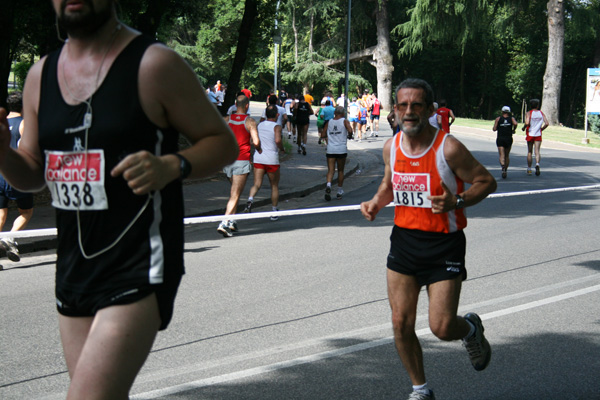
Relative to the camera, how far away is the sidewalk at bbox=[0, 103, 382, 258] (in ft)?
37.2

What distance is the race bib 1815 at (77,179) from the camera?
8.18 ft

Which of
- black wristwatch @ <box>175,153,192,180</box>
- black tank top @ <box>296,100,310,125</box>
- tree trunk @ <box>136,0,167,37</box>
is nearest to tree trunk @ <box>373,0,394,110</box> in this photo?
black tank top @ <box>296,100,310,125</box>

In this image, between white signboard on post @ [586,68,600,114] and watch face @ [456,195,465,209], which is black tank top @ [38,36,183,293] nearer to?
watch face @ [456,195,465,209]

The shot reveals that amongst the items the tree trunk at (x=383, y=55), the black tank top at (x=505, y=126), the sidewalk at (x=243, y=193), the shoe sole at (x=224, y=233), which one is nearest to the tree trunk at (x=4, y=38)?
the sidewalk at (x=243, y=193)

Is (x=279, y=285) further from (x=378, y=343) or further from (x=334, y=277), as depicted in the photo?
(x=378, y=343)

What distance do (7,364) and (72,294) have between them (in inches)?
117

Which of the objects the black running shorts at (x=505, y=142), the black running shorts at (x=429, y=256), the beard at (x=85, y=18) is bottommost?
the black running shorts at (x=505, y=142)

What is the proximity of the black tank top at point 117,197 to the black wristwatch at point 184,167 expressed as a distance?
10cm

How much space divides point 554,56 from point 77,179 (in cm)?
4060

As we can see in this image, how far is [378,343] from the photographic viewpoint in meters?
5.70

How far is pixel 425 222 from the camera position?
4.41 meters

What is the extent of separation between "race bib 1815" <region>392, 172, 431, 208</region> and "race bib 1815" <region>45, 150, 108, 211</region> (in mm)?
2288

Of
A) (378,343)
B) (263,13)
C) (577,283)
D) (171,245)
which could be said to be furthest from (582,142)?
(171,245)

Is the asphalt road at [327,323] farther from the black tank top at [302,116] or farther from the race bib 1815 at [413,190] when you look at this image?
the black tank top at [302,116]
